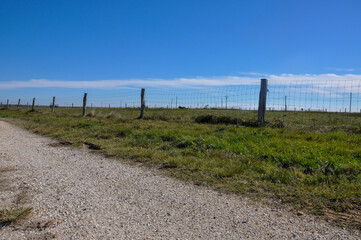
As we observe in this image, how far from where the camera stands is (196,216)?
10.8ft

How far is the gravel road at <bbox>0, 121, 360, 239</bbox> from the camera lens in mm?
2836

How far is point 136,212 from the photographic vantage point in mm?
3359

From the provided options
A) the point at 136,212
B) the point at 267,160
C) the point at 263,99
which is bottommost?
the point at 136,212

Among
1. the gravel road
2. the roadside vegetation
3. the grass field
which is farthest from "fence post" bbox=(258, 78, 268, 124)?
the roadside vegetation

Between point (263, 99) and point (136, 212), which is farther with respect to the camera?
point (263, 99)

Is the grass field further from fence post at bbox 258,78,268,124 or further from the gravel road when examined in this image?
fence post at bbox 258,78,268,124

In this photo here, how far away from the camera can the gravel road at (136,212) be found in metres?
2.84

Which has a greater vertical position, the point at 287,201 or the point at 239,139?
the point at 239,139

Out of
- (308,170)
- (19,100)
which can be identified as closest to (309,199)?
(308,170)

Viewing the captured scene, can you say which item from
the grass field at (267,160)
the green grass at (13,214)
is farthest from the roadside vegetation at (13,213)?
the grass field at (267,160)

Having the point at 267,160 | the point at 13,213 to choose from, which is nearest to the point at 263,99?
the point at 267,160

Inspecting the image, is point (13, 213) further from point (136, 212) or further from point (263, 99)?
point (263, 99)

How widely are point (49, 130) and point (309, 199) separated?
10.6m

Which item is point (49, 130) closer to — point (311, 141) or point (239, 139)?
point (239, 139)
